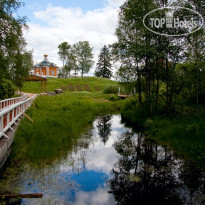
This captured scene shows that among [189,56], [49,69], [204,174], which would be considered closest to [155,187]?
[204,174]

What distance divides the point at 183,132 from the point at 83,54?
6751cm

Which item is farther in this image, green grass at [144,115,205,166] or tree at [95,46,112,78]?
tree at [95,46,112,78]

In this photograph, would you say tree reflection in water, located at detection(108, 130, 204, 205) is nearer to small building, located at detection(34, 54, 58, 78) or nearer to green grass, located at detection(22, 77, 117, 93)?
green grass, located at detection(22, 77, 117, 93)

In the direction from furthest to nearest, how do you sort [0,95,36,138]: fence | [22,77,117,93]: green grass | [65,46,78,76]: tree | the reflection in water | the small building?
[65,46,78,76]: tree < the small building < [22,77,117,93]: green grass < [0,95,36,138]: fence < the reflection in water

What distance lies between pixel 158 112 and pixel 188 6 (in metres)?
6.50

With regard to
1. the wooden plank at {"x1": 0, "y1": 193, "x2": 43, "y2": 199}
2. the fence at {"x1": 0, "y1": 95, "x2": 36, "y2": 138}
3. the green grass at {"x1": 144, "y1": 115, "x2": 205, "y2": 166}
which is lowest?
the wooden plank at {"x1": 0, "y1": 193, "x2": 43, "y2": 199}

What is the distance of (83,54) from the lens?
72.5 metres

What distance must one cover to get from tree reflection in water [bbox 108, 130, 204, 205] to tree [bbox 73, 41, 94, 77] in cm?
6660

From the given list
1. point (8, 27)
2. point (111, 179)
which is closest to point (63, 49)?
point (8, 27)

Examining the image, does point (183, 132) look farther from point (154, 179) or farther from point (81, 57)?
point (81, 57)

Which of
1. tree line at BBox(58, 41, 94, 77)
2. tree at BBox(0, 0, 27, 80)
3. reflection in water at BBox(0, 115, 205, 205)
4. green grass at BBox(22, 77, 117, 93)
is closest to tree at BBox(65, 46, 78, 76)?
tree line at BBox(58, 41, 94, 77)

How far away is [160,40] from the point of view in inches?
452

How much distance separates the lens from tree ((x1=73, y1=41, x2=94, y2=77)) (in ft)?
236

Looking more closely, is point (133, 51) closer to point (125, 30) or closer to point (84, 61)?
point (125, 30)
